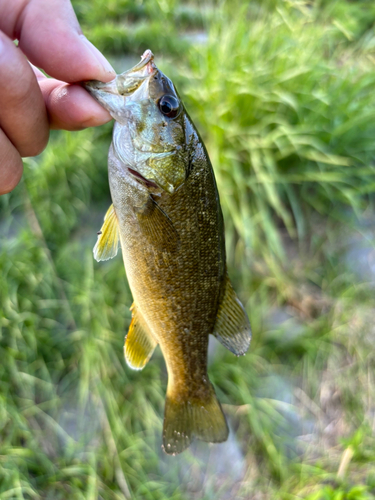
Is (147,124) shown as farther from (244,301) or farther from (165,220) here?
(244,301)

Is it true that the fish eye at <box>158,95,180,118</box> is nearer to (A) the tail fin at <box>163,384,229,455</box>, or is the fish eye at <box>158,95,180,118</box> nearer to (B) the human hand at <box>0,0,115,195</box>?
(B) the human hand at <box>0,0,115,195</box>

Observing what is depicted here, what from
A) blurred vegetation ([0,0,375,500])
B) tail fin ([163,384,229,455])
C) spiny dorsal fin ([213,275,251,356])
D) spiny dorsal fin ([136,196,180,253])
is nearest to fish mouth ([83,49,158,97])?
spiny dorsal fin ([136,196,180,253])

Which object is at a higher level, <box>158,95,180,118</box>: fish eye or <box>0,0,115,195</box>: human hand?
<box>0,0,115,195</box>: human hand

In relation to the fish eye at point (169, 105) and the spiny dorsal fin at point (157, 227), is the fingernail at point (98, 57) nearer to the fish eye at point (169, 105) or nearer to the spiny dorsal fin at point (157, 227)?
the fish eye at point (169, 105)

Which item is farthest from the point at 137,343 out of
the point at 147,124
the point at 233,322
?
the point at 147,124

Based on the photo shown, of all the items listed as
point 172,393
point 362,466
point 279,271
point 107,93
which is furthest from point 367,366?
point 107,93

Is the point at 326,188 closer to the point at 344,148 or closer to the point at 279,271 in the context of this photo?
the point at 344,148
